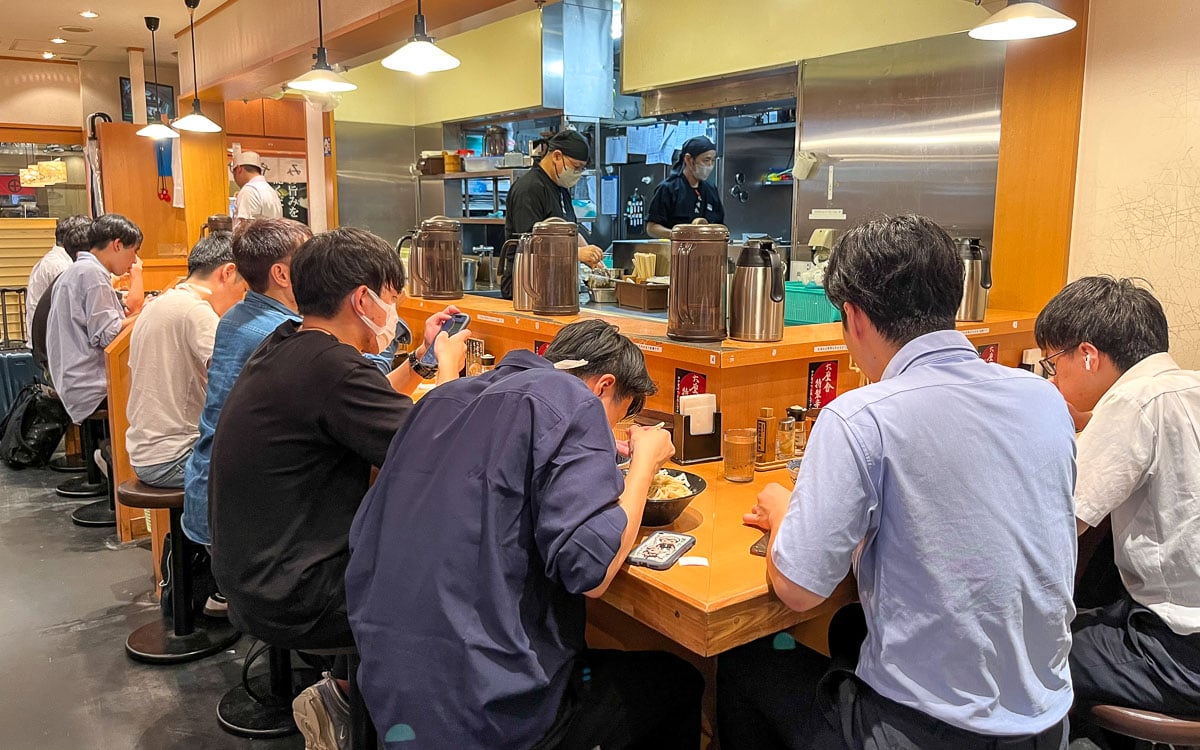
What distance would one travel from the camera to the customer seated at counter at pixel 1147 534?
1.90 metres

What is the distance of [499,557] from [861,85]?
453 cm

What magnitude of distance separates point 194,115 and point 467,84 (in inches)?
97.7

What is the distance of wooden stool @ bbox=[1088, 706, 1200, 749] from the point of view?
183 cm

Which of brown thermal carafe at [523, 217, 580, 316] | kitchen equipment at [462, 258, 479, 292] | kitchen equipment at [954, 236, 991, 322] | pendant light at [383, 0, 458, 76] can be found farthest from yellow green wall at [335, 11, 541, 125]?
kitchen equipment at [954, 236, 991, 322]

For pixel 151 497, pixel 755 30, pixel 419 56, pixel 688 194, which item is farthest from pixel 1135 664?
pixel 755 30

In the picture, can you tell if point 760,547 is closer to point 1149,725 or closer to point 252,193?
point 1149,725

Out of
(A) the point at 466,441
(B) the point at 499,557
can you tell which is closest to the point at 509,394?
(A) the point at 466,441

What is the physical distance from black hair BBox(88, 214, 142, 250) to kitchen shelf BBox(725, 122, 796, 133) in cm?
418

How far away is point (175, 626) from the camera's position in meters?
3.53

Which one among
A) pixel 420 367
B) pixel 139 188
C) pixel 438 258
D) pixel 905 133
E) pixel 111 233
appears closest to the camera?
pixel 420 367

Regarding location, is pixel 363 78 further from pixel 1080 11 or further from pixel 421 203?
pixel 1080 11

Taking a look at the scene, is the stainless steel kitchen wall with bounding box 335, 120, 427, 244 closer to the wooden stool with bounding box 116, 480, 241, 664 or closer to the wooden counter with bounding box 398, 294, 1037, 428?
the wooden stool with bounding box 116, 480, 241, 664

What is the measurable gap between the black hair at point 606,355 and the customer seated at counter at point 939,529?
564 mm

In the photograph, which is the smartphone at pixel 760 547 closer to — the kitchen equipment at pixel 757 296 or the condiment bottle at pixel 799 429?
the condiment bottle at pixel 799 429
